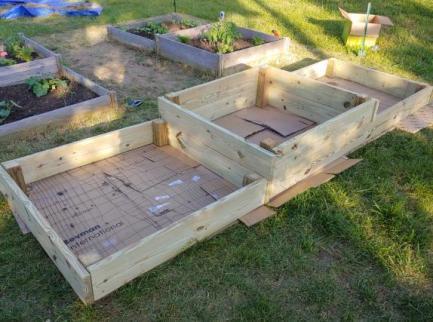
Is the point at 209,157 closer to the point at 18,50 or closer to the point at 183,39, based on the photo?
the point at 183,39

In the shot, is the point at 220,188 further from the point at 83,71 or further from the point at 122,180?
the point at 83,71

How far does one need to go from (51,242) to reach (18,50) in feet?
13.5

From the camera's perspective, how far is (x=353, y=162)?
11.4 feet

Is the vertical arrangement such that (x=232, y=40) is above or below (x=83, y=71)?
above

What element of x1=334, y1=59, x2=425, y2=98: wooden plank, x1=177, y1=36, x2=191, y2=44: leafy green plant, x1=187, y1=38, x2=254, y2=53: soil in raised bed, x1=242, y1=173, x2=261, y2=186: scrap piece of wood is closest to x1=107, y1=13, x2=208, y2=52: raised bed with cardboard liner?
x1=177, y1=36, x2=191, y2=44: leafy green plant

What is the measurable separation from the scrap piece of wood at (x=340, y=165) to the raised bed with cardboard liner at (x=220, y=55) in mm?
2436

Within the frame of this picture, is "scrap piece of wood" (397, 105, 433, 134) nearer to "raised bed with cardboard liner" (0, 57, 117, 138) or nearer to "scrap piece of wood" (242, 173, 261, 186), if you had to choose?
"scrap piece of wood" (242, 173, 261, 186)

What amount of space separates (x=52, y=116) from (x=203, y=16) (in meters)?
5.43

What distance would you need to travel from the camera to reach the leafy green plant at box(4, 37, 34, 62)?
5.33 m

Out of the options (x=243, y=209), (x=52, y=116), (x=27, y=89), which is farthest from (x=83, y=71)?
(x=243, y=209)

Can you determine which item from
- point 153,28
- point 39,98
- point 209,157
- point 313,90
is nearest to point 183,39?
point 153,28

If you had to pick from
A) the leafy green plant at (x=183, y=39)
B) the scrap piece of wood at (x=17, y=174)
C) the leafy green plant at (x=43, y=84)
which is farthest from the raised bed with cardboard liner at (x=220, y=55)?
the scrap piece of wood at (x=17, y=174)

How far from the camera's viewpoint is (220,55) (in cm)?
529

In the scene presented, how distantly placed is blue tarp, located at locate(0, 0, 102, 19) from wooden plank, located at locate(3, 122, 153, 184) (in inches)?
244
